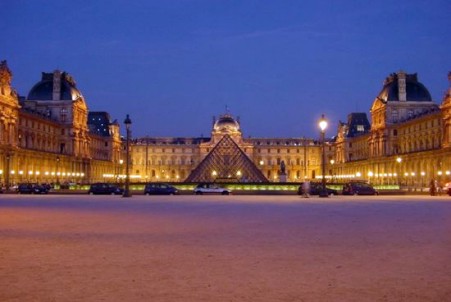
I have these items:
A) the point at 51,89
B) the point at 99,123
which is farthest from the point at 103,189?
the point at 99,123

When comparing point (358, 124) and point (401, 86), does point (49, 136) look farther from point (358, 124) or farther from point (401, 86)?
point (358, 124)

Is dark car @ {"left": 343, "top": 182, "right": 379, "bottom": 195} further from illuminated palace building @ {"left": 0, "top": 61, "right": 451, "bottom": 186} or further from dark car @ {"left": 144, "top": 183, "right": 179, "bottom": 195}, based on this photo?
dark car @ {"left": 144, "top": 183, "right": 179, "bottom": 195}

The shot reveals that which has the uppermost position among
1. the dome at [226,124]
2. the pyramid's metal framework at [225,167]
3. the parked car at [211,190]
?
the dome at [226,124]

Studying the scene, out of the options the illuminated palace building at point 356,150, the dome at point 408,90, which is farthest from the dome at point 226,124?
the dome at point 408,90

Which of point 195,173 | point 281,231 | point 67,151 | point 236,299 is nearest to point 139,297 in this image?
point 236,299

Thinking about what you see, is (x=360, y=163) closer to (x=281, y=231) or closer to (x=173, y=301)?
(x=281, y=231)

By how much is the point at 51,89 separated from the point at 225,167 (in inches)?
1917

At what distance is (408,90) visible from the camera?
10200 cm

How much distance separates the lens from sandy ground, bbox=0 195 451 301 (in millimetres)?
6879

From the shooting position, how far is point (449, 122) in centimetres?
7281

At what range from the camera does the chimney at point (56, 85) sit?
98.4m

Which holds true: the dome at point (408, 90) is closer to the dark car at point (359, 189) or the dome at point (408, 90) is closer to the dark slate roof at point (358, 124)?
the dark slate roof at point (358, 124)

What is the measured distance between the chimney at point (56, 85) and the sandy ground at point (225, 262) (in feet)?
286

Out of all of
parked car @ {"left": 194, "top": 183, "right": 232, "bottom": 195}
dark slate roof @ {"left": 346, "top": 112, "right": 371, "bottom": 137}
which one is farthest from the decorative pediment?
parked car @ {"left": 194, "top": 183, "right": 232, "bottom": 195}
